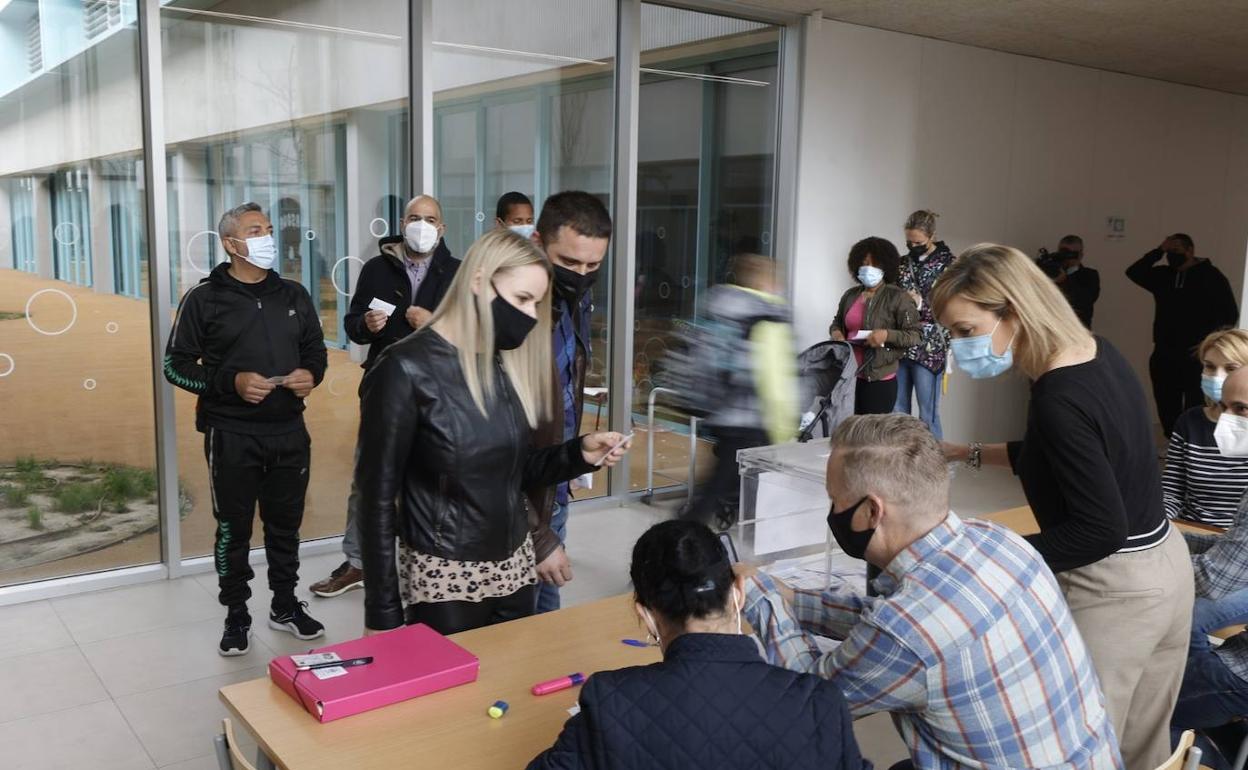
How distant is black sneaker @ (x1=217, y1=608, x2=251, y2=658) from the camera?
4043 mm

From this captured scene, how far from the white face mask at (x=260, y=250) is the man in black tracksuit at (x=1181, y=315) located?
6.73 metres

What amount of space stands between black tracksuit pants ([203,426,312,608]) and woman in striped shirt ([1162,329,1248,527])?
3.12m

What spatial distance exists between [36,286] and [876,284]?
176 inches

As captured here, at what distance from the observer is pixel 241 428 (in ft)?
13.0

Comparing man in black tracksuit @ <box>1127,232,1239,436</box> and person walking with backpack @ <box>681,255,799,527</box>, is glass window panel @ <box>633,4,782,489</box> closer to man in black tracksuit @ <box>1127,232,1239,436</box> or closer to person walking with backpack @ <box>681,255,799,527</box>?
person walking with backpack @ <box>681,255,799,527</box>

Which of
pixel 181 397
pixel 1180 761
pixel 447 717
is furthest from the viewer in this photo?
pixel 181 397

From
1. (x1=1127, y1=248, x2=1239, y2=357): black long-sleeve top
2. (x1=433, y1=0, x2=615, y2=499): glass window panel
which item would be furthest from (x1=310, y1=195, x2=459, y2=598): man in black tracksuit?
(x1=1127, y1=248, x2=1239, y2=357): black long-sleeve top

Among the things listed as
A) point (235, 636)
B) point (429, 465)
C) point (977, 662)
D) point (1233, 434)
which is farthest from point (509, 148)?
point (977, 662)

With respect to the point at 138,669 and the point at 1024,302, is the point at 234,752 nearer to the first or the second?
Result: the point at 1024,302

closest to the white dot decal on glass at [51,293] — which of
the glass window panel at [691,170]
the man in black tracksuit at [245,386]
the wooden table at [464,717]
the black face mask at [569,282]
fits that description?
the man in black tracksuit at [245,386]

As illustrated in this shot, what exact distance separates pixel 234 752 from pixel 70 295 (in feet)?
11.8

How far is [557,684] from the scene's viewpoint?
208cm

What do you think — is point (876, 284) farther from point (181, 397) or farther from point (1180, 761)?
point (1180, 761)

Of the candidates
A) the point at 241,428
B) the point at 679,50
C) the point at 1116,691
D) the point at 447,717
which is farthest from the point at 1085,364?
the point at 679,50
